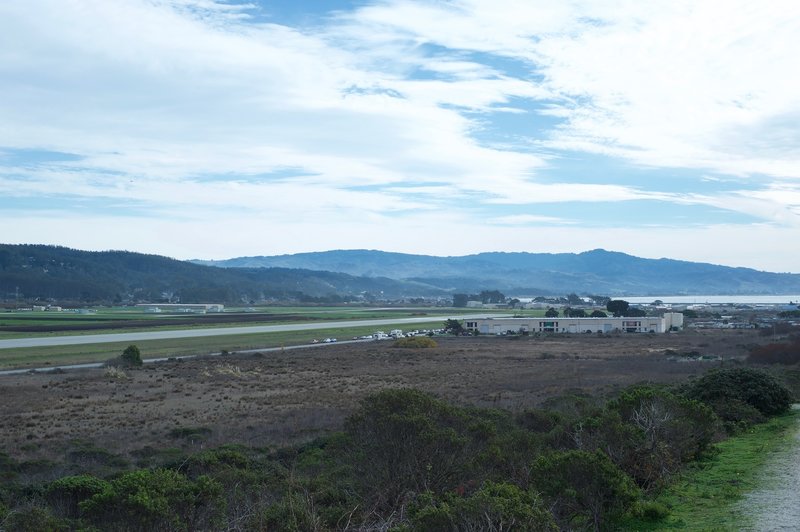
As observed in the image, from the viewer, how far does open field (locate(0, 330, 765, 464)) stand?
78.6ft

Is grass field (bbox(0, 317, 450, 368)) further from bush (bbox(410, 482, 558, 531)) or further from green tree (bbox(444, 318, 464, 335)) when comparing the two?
bush (bbox(410, 482, 558, 531))

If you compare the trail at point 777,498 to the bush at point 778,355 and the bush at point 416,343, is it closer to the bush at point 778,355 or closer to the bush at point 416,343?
the bush at point 778,355

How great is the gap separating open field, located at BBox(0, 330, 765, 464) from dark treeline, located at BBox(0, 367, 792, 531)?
7.96 meters

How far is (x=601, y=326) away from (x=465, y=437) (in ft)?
291

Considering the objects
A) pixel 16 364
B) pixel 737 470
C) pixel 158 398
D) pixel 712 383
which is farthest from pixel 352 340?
pixel 737 470

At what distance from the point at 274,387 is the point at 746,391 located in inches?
987

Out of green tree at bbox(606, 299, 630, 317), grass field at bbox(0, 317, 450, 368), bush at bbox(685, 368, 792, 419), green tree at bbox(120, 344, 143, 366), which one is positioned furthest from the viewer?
green tree at bbox(606, 299, 630, 317)

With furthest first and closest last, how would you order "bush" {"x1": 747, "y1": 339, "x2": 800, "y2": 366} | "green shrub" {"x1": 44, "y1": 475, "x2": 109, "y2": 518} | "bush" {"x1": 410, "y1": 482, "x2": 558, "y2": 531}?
"bush" {"x1": 747, "y1": 339, "x2": 800, "y2": 366} < "green shrub" {"x1": 44, "y1": 475, "x2": 109, "y2": 518} < "bush" {"x1": 410, "y1": 482, "x2": 558, "y2": 531}

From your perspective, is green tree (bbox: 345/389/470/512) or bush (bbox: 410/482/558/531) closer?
bush (bbox: 410/482/558/531)

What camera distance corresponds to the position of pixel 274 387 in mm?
38812

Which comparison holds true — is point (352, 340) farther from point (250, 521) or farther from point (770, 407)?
point (250, 521)

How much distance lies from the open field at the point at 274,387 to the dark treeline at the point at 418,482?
26.1 ft

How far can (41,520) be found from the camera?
7.79 m

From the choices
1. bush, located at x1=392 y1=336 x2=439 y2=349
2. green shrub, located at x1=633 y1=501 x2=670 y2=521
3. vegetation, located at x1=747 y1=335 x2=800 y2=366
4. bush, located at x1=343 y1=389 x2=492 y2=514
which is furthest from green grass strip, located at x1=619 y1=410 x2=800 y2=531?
bush, located at x1=392 y1=336 x2=439 y2=349
